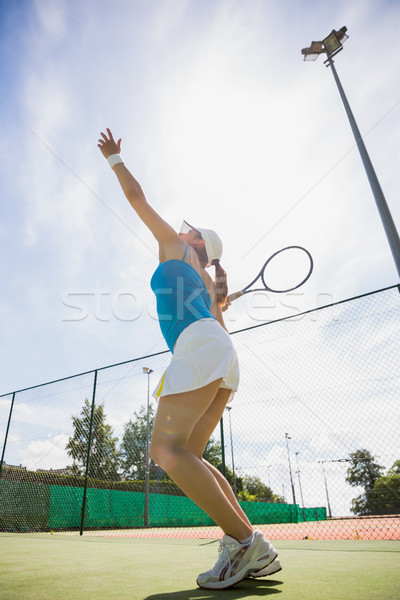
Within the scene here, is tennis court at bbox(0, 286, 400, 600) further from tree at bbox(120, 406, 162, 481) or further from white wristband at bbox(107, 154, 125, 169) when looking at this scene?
tree at bbox(120, 406, 162, 481)

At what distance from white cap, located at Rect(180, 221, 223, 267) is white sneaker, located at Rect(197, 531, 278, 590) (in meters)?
1.30

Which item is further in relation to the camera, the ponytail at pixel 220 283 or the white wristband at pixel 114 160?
the ponytail at pixel 220 283

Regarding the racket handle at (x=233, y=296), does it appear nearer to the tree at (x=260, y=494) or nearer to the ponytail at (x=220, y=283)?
the ponytail at (x=220, y=283)

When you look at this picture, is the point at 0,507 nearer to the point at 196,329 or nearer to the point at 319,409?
the point at 319,409

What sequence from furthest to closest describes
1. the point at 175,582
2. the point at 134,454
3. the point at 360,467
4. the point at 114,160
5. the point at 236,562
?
the point at 134,454 → the point at 360,467 → the point at 114,160 → the point at 175,582 → the point at 236,562

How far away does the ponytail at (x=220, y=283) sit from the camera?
2.17 metres

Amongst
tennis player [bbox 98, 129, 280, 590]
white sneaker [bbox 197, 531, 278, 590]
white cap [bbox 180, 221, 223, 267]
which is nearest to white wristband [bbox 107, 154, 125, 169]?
tennis player [bbox 98, 129, 280, 590]

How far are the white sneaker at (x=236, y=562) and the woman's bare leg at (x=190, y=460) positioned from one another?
4 centimetres

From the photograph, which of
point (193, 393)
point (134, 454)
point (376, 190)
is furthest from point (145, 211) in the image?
point (134, 454)

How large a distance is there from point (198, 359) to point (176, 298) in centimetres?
32

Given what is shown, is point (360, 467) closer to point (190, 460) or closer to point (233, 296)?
point (233, 296)

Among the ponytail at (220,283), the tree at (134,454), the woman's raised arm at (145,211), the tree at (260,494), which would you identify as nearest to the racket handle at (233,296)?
the ponytail at (220,283)

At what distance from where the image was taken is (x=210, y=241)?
6.66 ft

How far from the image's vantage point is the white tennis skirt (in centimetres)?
141
